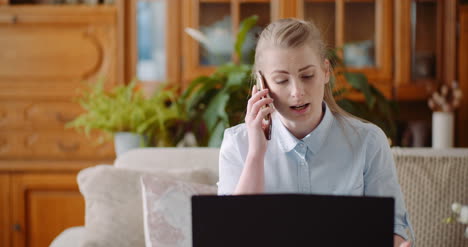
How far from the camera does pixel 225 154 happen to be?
120 cm

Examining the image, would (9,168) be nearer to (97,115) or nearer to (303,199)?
(97,115)

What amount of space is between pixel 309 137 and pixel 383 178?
167 millimetres

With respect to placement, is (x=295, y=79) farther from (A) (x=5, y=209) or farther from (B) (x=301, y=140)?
(A) (x=5, y=209)

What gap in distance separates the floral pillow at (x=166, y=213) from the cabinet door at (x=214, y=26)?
1.46 m

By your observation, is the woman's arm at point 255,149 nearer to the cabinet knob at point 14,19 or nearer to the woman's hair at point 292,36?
the woman's hair at point 292,36

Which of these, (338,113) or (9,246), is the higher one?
(338,113)

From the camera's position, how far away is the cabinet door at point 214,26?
3031mm

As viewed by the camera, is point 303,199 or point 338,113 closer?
point 303,199

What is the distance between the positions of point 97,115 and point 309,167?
57.4 inches

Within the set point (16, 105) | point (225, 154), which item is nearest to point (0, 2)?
point (16, 105)

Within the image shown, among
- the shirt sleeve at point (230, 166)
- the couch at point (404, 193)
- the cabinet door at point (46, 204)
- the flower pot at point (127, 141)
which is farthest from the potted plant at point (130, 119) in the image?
the shirt sleeve at point (230, 166)

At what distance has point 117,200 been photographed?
1.76 meters

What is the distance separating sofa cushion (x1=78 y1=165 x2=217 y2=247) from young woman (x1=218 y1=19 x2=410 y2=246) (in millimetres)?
614

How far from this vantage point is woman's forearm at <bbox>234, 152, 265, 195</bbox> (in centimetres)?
107
